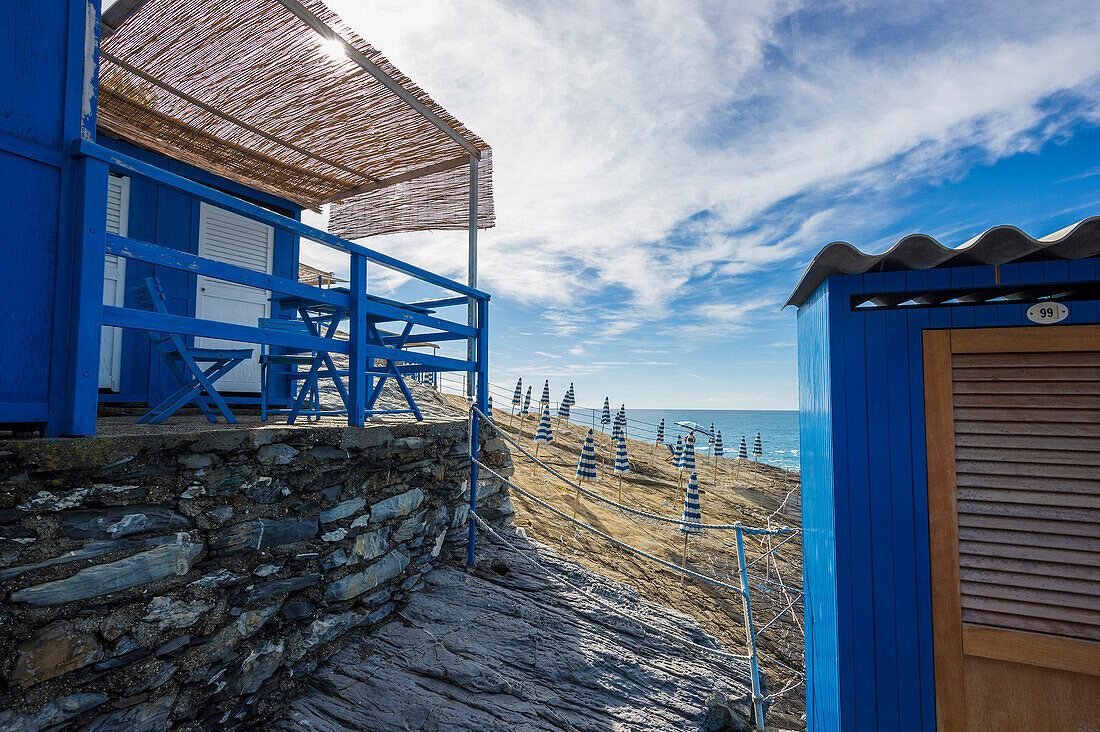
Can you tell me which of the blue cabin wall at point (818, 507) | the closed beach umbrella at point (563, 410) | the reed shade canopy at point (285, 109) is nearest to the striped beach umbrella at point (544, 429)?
the closed beach umbrella at point (563, 410)

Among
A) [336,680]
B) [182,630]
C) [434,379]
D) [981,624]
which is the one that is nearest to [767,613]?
[981,624]

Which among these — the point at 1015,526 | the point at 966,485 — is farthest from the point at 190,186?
the point at 1015,526

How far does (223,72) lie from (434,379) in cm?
1539

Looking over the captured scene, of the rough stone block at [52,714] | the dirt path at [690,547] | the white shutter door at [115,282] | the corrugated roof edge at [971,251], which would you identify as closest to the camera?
the rough stone block at [52,714]

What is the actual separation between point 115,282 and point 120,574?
4.08 metres

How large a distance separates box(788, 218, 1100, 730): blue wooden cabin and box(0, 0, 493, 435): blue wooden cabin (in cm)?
338

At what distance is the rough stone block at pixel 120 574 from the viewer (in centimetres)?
202

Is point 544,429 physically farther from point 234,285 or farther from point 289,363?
point 289,363

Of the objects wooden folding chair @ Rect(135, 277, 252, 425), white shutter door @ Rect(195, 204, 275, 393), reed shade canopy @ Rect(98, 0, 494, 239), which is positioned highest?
reed shade canopy @ Rect(98, 0, 494, 239)

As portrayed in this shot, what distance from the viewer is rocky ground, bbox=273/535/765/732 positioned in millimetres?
3180

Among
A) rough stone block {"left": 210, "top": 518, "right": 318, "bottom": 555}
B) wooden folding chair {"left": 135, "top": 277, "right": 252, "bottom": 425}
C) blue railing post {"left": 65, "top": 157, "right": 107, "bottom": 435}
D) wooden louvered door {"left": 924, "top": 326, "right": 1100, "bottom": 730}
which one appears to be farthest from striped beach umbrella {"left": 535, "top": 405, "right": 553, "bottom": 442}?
blue railing post {"left": 65, "top": 157, "right": 107, "bottom": 435}

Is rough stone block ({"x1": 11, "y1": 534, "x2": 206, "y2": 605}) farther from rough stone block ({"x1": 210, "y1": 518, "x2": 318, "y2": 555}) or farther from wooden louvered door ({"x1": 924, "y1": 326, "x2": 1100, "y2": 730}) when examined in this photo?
wooden louvered door ({"x1": 924, "y1": 326, "x2": 1100, "y2": 730})

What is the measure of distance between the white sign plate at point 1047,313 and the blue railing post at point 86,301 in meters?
4.56

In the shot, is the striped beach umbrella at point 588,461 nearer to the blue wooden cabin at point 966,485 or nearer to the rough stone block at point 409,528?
the rough stone block at point 409,528
